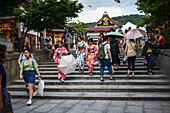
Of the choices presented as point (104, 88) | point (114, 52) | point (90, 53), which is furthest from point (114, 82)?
point (90, 53)

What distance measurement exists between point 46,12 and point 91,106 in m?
6.27

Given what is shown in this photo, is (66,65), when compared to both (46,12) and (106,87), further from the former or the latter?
(46,12)

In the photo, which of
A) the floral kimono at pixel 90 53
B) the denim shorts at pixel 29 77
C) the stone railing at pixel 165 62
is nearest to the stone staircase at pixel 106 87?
the stone railing at pixel 165 62

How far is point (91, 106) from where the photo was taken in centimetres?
522

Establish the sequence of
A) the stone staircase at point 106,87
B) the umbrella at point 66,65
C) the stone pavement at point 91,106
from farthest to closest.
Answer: the umbrella at point 66,65 < the stone staircase at point 106,87 < the stone pavement at point 91,106

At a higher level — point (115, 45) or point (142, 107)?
point (115, 45)

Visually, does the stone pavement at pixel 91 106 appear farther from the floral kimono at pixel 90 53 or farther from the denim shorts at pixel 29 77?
the floral kimono at pixel 90 53

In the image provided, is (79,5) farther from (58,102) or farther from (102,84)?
(58,102)

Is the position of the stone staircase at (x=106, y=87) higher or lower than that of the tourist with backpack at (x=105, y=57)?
lower

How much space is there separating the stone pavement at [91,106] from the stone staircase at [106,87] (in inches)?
12.5

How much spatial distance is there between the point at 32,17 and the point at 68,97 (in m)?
5.58

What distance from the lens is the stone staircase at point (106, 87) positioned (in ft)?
19.6

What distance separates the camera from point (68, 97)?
20.1 ft

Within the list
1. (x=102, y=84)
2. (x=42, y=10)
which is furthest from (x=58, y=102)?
(x=42, y=10)
